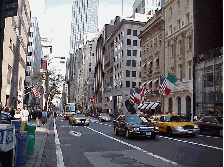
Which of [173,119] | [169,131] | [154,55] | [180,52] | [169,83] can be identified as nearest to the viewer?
[169,131]

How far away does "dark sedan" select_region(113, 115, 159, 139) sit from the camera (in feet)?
53.3

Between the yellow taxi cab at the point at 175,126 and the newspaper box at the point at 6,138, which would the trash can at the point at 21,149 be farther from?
the yellow taxi cab at the point at 175,126

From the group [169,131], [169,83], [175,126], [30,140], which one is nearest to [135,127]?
[175,126]

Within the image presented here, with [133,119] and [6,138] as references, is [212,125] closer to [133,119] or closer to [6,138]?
[133,119]

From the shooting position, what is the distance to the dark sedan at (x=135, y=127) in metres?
16.2

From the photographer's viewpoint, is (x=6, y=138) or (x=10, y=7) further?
(x=10, y=7)

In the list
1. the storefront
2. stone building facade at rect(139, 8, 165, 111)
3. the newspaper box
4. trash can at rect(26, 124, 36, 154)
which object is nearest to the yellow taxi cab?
trash can at rect(26, 124, 36, 154)

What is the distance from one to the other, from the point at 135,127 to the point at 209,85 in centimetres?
1886

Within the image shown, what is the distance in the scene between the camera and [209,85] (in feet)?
106

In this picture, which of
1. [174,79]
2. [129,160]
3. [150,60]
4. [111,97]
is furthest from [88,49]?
[129,160]

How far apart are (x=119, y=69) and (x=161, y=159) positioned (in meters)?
65.7

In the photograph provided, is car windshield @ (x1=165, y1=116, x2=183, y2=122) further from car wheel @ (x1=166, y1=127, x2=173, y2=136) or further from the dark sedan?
the dark sedan

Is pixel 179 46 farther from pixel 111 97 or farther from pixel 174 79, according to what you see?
pixel 111 97

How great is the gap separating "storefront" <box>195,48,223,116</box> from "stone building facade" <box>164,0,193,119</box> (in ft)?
5.14
